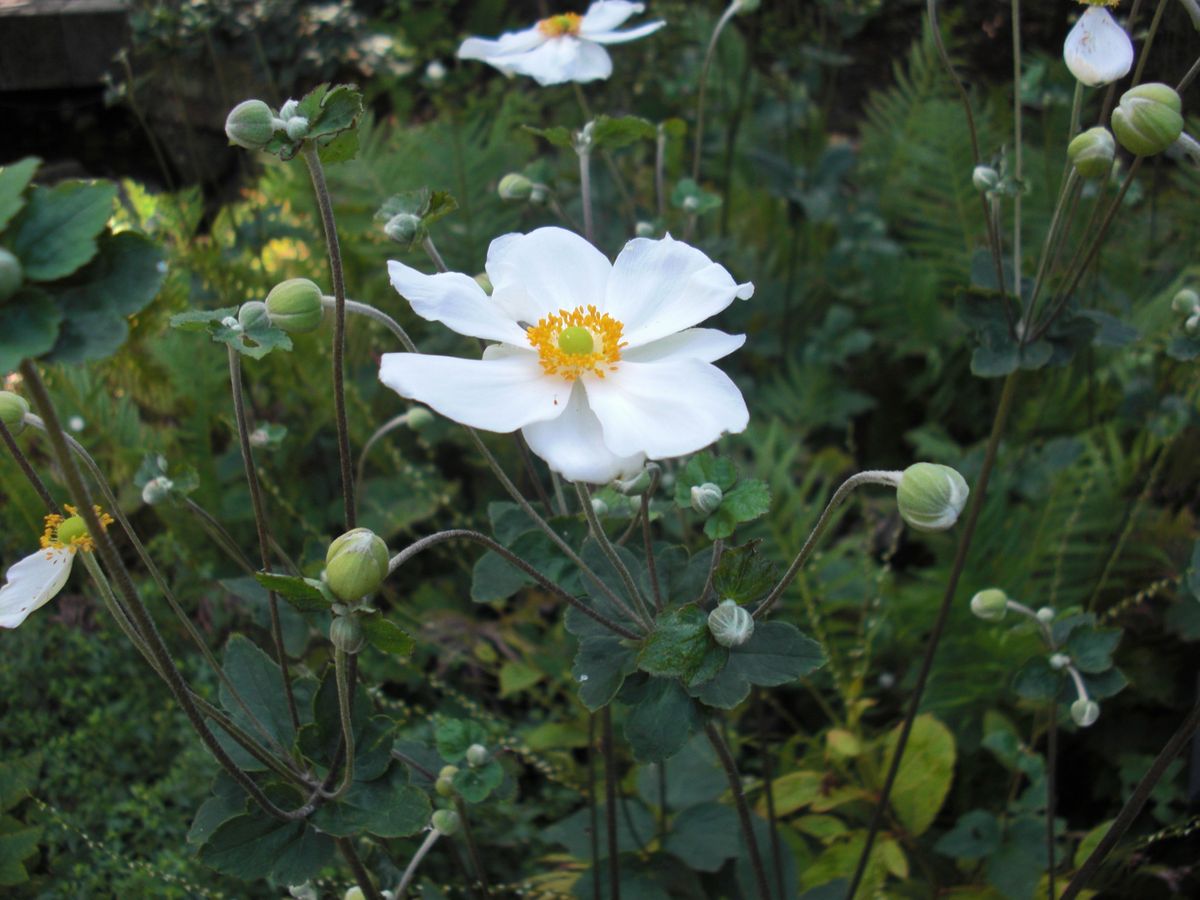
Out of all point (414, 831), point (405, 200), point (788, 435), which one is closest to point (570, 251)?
point (405, 200)

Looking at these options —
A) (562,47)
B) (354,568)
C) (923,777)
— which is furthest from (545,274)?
(923,777)

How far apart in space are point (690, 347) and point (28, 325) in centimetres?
55

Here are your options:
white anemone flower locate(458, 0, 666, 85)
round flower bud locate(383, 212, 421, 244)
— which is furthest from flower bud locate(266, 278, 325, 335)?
white anemone flower locate(458, 0, 666, 85)

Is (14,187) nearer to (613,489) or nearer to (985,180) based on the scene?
(613,489)

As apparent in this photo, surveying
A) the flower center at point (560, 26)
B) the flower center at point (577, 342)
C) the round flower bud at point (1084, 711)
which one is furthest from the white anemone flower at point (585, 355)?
the flower center at point (560, 26)

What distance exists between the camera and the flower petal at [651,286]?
1.00m

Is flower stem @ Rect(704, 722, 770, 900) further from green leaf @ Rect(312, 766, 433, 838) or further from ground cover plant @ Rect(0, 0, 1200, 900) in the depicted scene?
green leaf @ Rect(312, 766, 433, 838)

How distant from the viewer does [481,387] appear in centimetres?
90

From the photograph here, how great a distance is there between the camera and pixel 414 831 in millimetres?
1021

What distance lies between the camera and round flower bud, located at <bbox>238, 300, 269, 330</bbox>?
958mm

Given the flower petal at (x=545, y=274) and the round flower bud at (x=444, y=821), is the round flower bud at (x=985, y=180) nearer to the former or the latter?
the flower petal at (x=545, y=274)

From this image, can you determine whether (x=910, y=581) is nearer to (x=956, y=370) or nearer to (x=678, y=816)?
(x=956, y=370)

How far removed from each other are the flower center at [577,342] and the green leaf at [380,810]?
46 cm

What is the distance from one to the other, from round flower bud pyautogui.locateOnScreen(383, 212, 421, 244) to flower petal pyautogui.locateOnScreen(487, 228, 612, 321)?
9 cm
